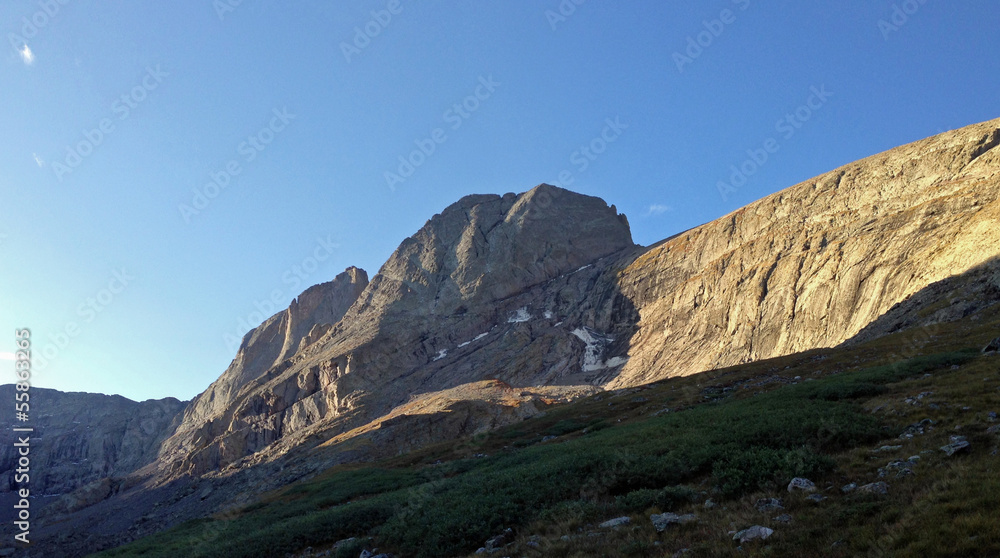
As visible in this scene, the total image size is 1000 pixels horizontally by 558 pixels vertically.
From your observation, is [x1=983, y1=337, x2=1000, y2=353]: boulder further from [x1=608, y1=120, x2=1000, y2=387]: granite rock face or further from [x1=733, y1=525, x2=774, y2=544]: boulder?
[x1=608, y1=120, x2=1000, y2=387]: granite rock face

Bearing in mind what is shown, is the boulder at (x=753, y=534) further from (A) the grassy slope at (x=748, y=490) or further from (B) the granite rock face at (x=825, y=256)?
(B) the granite rock face at (x=825, y=256)

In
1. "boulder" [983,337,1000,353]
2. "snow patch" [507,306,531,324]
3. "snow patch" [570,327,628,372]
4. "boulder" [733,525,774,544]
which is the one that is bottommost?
"boulder" [733,525,774,544]

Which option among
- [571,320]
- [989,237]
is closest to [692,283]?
[571,320]

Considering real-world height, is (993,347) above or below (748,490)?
above

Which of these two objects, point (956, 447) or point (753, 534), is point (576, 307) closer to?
point (956, 447)

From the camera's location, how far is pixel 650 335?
11500cm

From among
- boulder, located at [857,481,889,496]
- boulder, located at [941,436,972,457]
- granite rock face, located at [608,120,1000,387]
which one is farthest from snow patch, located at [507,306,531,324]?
boulder, located at [857,481,889,496]

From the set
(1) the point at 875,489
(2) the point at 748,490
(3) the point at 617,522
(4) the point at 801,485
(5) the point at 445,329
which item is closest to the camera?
(1) the point at 875,489

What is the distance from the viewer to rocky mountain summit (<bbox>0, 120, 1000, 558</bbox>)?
71.6 meters

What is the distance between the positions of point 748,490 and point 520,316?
136729 mm

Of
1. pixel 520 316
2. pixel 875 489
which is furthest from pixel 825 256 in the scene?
pixel 875 489

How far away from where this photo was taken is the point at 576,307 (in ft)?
467

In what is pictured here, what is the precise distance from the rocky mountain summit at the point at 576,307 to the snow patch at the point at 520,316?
619 mm

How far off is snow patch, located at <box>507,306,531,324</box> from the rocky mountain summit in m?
0.62
